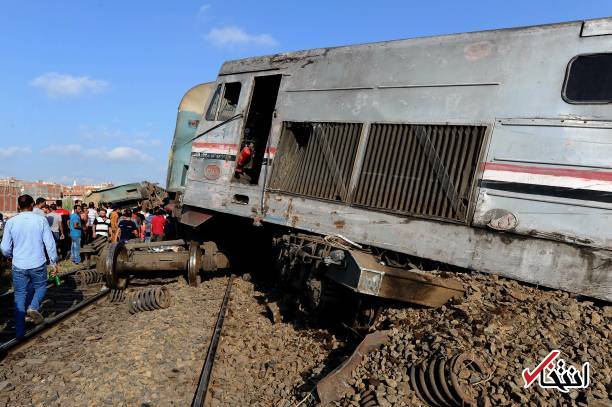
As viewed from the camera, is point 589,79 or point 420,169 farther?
point 420,169

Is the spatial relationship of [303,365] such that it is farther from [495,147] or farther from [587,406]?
[495,147]

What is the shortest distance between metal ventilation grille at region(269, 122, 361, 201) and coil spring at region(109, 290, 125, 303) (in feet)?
11.2

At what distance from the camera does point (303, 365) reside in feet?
16.5

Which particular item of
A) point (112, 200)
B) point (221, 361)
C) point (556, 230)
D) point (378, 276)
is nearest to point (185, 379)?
point (221, 361)

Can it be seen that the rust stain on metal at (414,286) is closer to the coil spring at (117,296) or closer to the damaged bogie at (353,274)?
the damaged bogie at (353,274)

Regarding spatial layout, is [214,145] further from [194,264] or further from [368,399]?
[368,399]

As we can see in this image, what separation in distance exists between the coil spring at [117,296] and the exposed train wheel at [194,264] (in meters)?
1.20

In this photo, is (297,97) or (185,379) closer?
(185,379)

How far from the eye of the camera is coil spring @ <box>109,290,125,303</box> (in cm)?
789

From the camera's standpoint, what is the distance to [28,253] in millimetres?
5871

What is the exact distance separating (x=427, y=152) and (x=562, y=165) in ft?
4.94

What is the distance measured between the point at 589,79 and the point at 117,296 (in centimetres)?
769

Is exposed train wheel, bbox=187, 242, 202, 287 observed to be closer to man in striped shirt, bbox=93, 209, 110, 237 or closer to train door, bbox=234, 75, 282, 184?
train door, bbox=234, 75, 282, 184

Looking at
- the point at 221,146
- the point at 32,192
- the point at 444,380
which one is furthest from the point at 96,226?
the point at 32,192
